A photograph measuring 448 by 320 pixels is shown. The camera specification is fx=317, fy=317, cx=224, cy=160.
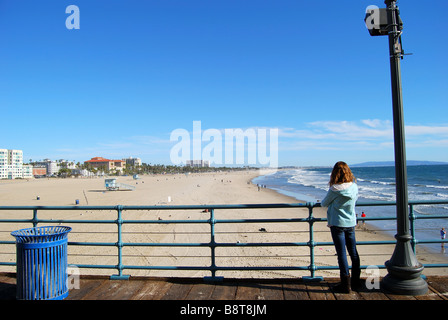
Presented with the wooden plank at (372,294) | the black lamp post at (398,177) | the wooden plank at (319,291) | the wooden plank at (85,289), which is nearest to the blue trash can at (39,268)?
the wooden plank at (85,289)

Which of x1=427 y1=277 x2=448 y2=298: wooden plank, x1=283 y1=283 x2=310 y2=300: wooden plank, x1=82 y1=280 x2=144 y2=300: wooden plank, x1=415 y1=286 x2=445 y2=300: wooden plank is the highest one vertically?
x1=415 y1=286 x2=445 y2=300: wooden plank

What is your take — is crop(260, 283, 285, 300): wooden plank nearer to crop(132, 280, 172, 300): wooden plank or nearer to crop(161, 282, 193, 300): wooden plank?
crop(161, 282, 193, 300): wooden plank

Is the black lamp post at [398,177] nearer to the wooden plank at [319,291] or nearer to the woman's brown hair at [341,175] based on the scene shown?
the woman's brown hair at [341,175]

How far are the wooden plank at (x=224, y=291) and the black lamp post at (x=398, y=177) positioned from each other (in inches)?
75.5

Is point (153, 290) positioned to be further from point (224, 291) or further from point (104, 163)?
point (104, 163)

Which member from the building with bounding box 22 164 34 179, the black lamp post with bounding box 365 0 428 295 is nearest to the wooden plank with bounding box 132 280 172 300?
the black lamp post with bounding box 365 0 428 295

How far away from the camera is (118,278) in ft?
15.3

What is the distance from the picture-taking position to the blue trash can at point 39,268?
12.2 feet

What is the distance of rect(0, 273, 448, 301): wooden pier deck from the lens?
3.92 m

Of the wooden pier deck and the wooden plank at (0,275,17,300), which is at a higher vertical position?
the wooden pier deck

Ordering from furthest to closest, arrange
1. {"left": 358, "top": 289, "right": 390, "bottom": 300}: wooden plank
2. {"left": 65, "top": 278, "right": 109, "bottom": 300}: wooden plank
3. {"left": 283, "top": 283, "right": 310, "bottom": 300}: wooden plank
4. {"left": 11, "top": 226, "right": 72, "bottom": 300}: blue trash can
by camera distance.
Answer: {"left": 65, "top": 278, "right": 109, "bottom": 300}: wooden plank, {"left": 283, "top": 283, "right": 310, "bottom": 300}: wooden plank, {"left": 358, "top": 289, "right": 390, "bottom": 300}: wooden plank, {"left": 11, "top": 226, "right": 72, "bottom": 300}: blue trash can

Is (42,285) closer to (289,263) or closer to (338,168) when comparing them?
(338,168)
